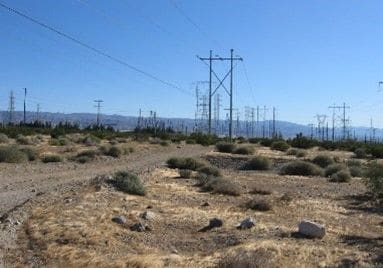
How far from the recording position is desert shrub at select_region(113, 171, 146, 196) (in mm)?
27359

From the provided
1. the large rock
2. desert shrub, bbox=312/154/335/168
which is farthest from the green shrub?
desert shrub, bbox=312/154/335/168

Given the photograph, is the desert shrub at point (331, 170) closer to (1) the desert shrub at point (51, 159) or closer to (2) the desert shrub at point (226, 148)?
(1) the desert shrub at point (51, 159)

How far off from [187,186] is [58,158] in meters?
17.0

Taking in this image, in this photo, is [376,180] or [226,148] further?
[226,148]

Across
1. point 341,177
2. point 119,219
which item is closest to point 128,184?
point 119,219

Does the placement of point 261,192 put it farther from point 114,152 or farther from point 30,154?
point 114,152

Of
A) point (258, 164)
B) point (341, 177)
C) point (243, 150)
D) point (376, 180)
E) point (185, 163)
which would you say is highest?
point (243, 150)

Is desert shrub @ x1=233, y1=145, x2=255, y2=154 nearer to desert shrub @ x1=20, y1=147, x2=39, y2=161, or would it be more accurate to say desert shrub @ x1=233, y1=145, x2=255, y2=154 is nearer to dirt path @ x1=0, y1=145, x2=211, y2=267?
dirt path @ x1=0, y1=145, x2=211, y2=267

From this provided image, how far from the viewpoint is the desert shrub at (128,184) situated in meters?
27.4

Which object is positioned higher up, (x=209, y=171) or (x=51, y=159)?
(x=51, y=159)

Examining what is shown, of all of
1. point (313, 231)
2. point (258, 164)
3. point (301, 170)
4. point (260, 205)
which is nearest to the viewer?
point (313, 231)

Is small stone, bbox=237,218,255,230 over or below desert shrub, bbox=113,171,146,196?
below

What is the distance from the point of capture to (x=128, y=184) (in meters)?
27.8

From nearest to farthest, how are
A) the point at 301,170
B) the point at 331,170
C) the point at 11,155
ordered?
the point at 11,155 < the point at 331,170 < the point at 301,170
